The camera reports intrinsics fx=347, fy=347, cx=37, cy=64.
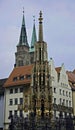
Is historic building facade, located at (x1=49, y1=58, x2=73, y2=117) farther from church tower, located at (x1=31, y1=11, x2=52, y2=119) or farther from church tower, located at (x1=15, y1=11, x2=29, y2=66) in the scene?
church tower, located at (x1=15, y1=11, x2=29, y2=66)

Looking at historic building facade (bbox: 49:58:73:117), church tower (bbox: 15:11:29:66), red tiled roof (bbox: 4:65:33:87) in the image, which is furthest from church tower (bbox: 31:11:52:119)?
church tower (bbox: 15:11:29:66)

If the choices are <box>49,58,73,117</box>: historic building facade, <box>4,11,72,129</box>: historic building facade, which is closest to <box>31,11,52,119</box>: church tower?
<box>4,11,72,129</box>: historic building facade

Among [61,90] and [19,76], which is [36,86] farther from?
[19,76]

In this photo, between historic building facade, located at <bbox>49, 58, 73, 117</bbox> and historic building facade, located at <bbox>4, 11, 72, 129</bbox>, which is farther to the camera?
historic building facade, located at <bbox>49, 58, 73, 117</bbox>

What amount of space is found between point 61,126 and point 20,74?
30.0m

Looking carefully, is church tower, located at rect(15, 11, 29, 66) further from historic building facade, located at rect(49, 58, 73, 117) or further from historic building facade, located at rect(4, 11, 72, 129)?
historic building facade, located at rect(49, 58, 73, 117)

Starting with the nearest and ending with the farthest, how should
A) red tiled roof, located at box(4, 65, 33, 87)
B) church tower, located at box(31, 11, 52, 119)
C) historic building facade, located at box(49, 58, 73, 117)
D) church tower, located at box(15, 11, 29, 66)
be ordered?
church tower, located at box(31, 11, 52, 119) → historic building facade, located at box(49, 58, 73, 117) → red tiled roof, located at box(4, 65, 33, 87) → church tower, located at box(15, 11, 29, 66)

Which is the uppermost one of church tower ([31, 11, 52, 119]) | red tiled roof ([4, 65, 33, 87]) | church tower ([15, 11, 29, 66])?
church tower ([15, 11, 29, 66])

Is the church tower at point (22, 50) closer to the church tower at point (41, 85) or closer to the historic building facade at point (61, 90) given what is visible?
the historic building facade at point (61, 90)

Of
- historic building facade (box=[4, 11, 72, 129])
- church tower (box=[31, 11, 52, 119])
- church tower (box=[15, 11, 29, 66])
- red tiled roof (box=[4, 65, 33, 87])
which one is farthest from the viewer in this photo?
church tower (box=[15, 11, 29, 66])

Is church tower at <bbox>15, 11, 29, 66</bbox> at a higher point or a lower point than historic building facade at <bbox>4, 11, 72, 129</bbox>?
higher

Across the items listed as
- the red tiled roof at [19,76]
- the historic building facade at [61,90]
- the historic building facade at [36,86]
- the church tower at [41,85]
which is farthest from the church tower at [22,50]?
the church tower at [41,85]

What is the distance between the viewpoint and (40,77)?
3303 cm

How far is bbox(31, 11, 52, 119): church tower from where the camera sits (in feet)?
104
